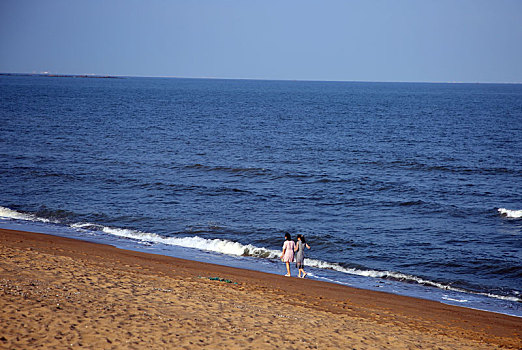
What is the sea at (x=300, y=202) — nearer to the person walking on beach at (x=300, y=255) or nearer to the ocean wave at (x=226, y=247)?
the ocean wave at (x=226, y=247)

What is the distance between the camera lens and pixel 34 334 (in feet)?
30.1

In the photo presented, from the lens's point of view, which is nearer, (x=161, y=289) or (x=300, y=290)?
(x=161, y=289)

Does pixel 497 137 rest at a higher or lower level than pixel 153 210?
higher

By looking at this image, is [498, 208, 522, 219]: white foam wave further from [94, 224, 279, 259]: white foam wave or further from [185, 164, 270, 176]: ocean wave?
[185, 164, 270, 176]: ocean wave

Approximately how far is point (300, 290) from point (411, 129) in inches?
2111

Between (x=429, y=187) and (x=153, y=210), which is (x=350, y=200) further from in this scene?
(x=153, y=210)

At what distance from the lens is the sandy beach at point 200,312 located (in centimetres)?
971

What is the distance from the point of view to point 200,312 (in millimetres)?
11617

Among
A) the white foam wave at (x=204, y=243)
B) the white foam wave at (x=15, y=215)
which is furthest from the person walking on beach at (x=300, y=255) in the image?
the white foam wave at (x=15, y=215)

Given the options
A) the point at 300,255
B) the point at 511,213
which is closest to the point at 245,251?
the point at 300,255

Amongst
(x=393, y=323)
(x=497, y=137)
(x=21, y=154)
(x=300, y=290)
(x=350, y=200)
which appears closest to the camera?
(x=393, y=323)

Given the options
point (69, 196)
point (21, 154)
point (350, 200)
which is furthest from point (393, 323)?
point (21, 154)

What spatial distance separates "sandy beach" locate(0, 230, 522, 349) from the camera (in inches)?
382

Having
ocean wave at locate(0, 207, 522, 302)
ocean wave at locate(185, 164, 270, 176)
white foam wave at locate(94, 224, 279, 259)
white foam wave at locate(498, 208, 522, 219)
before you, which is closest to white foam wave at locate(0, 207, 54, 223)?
ocean wave at locate(0, 207, 522, 302)
